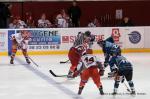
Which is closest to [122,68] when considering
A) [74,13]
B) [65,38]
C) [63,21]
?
[65,38]

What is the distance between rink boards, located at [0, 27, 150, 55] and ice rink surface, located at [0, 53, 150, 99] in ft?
4.15

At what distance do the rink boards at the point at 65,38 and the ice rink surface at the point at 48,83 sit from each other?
127 centimetres

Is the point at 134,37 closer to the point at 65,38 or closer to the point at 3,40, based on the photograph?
the point at 65,38

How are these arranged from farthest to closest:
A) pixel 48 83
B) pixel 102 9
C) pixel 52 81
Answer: pixel 102 9
pixel 52 81
pixel 48 83

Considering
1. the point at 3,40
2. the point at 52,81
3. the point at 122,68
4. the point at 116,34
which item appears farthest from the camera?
the point at 116,34

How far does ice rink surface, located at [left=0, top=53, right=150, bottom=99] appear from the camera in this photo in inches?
366

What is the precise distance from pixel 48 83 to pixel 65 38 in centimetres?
579

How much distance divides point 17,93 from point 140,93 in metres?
2.18

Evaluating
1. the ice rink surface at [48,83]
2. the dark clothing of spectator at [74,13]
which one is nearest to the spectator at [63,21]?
the dark clothing of spectator at [74,13]

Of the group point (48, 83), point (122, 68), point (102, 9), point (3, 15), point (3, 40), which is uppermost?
point (102, 9)

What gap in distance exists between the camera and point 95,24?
18297mm

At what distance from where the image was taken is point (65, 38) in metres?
16.5

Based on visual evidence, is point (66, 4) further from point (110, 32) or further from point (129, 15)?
point (110, 32)

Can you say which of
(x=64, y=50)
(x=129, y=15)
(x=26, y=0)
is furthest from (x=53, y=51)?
(x=129, y=15)
